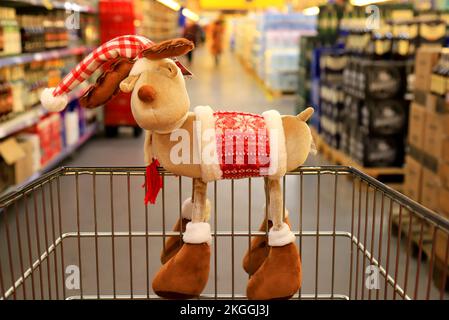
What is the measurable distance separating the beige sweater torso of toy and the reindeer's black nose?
0.17 metres

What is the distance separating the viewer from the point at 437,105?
12.2 ft

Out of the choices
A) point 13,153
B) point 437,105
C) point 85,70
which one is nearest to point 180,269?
point 85,70

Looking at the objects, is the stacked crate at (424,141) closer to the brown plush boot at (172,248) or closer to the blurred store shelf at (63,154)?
the brown plush boot at (172,248)

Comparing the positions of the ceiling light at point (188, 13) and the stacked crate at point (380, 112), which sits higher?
the ceiling light at point (188, 13)

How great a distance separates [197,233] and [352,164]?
3.83 metres

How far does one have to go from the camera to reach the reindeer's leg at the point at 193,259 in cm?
168

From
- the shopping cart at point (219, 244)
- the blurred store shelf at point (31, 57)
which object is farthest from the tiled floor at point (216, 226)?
the blurred store shelf at point (31, 57)

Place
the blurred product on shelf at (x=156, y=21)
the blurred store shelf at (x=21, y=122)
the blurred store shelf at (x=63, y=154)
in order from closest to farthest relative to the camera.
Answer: the blurred store shelf at (x=21, y=122) → the blurred store shelf at (x=63, y=154) → the blurred product on shelf at (x=156, y=21)

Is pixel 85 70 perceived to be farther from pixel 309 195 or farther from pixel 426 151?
pixel 309 195

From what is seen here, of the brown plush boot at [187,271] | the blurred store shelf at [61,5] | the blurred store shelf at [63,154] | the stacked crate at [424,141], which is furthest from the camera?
the blurred store shelf at [61,5]

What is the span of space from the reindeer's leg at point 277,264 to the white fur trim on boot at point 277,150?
0.19 feet

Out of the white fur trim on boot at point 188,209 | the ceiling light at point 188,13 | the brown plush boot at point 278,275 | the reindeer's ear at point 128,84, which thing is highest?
the ceiling light at point 188,13

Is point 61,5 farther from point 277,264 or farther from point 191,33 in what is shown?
point 277,264

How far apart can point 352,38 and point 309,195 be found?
2.36m
